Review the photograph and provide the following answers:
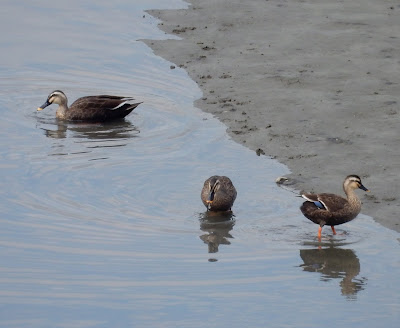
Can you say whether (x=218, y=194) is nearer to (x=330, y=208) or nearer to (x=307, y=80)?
(x=330, y=208)

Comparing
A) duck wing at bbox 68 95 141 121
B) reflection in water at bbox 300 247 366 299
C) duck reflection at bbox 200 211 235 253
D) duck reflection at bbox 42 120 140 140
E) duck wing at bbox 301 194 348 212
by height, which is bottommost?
reflection in water at bbox 300 247 366 299

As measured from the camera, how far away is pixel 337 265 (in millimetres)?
11781

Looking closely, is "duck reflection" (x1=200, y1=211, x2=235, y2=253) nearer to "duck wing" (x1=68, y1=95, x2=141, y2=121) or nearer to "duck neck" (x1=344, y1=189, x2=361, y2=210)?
"duck neck" (x1=344, y1=189, x2=361, y2=210)

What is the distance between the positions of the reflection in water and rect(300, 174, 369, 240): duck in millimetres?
441

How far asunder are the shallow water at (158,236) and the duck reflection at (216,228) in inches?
1.0

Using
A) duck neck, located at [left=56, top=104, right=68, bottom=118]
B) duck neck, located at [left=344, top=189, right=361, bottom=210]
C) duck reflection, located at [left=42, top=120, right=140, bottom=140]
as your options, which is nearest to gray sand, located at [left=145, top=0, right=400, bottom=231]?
duck neck, located at [left=344, top=189, right=361, bottom=210]

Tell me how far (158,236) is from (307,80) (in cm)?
679

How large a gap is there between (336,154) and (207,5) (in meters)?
8.67

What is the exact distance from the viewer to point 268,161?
15227mm

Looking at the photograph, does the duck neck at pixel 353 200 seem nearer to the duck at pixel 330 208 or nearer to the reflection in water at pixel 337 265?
the duck at pixel 330 208

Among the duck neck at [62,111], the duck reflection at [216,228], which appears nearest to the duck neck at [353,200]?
the duck reflection at [216,228]

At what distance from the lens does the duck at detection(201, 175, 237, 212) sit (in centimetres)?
1312

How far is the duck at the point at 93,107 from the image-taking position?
17938mm

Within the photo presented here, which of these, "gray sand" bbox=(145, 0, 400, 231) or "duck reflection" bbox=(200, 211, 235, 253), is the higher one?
"gray sand" bbox=(145, 0, 400, 231)
